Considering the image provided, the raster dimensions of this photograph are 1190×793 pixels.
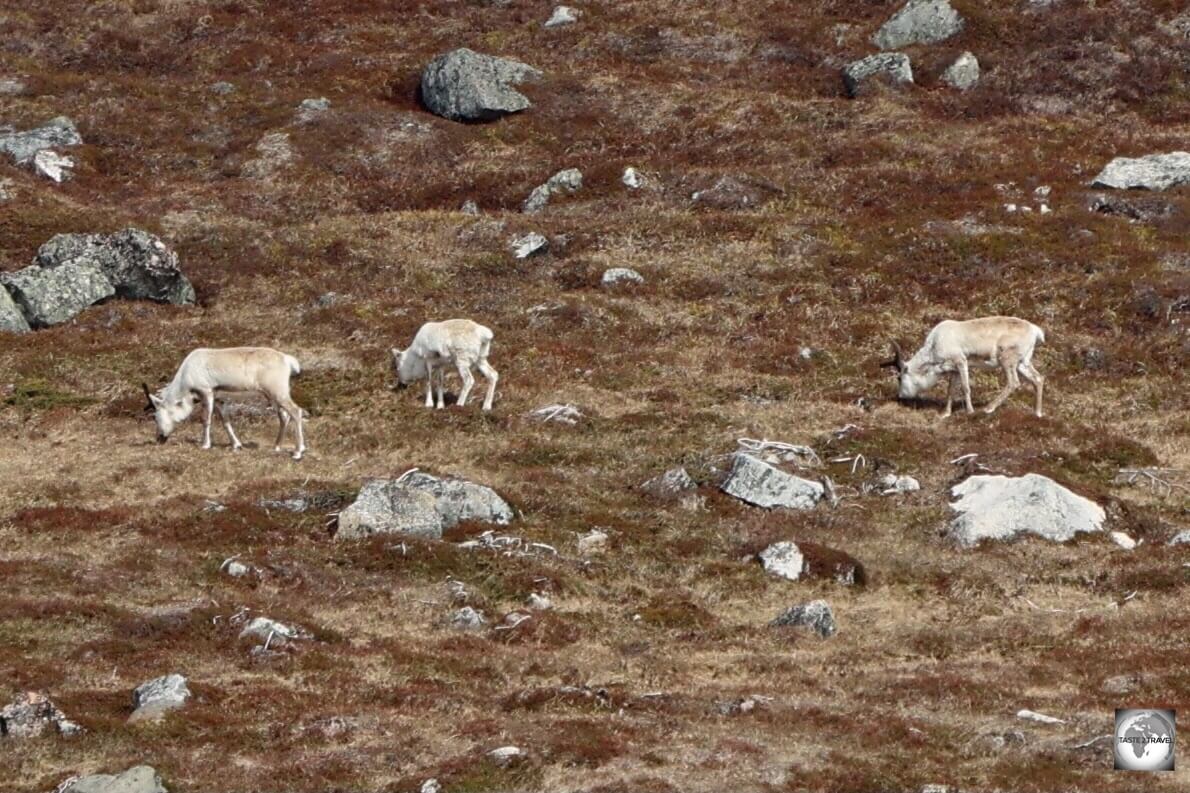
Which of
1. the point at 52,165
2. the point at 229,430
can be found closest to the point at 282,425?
the point at 229,430

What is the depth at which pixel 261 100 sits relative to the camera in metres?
67.7

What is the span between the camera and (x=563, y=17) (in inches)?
3004

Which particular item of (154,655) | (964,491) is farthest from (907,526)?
(154,655)

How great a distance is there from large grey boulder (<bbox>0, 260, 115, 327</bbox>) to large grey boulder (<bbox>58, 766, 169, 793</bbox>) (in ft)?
102

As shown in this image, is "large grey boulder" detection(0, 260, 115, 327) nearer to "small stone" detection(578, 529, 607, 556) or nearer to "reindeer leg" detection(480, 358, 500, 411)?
"reindeer leg" detection(480, 358, 500, 411)

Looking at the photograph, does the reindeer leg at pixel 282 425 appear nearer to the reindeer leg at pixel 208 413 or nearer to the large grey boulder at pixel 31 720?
the reindeer leg at pixel 208 413

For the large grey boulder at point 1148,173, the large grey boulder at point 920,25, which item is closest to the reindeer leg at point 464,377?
the large grey boulder at point 1148,173

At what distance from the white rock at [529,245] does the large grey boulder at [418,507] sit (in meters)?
21.3

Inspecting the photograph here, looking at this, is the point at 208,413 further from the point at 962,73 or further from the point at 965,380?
the point at 962,73

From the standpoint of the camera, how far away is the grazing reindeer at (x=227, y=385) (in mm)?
34781

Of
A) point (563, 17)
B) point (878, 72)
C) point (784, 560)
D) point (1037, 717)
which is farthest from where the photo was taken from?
point (563, 17)

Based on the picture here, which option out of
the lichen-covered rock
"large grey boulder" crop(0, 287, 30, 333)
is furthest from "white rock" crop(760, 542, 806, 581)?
the lichen-covered rock

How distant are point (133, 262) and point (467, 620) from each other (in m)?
27.4

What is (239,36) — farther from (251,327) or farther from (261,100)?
(251,327)
